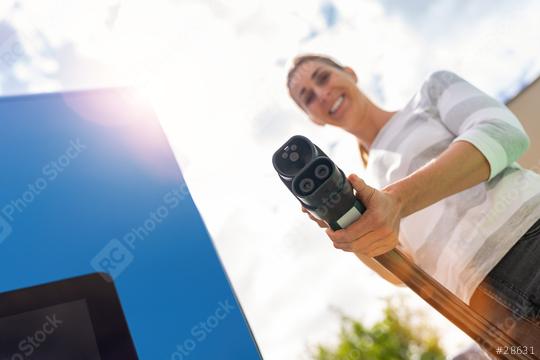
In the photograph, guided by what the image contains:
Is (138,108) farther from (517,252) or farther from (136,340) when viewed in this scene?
(517,252)

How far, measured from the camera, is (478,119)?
3.29 feet

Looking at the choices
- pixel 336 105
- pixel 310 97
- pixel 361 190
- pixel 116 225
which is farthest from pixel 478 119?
pixel 116 225

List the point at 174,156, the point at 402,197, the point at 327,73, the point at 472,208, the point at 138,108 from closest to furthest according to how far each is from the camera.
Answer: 1. the point at 402,197
2. the point at 472,208
3. the point at 174,156
4. the point at 138,108
5. the point at 327,73

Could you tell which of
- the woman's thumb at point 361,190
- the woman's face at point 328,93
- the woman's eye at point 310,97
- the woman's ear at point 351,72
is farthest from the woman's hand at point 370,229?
the woman's ear at point 351,72

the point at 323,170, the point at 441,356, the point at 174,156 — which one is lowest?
the point at 441,356

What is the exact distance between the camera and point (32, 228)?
2.89 feet

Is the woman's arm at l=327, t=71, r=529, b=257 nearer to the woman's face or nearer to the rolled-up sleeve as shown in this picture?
the rolled-up sleeve

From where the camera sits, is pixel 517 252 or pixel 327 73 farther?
pixel 327 73

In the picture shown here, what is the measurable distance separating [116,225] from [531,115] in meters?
1.73

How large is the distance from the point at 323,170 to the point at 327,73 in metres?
0.97

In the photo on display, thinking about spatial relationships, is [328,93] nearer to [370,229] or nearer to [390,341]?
[370,229]

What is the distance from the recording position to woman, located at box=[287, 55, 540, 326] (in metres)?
0.80

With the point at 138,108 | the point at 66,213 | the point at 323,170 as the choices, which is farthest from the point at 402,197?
the point at 138,108

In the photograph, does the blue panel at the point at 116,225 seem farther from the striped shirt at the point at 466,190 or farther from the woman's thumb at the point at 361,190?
the striped shirt at the point at 466,190
